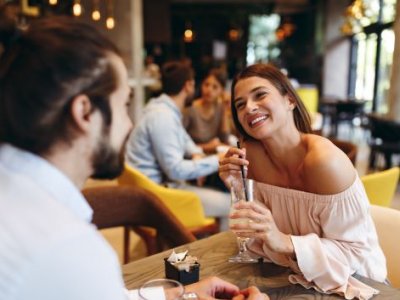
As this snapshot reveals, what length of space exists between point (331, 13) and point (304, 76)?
2.06 metres

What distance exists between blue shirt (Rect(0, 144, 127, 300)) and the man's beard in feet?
0.35

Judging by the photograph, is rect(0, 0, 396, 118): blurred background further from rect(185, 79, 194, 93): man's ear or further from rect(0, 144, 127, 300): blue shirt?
rect(0, 144, 127, 300): blue shirt

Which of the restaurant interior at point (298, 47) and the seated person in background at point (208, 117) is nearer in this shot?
the seated person in background at point (208, 117)

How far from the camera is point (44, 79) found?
683 millimetres

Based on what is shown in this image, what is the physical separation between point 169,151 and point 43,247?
210cm

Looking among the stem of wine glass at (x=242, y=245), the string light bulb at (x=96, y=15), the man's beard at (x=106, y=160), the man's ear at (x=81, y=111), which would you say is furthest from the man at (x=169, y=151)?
the string light bulb at (x=96, y=15)

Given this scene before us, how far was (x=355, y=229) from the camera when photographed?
1292 millimetres

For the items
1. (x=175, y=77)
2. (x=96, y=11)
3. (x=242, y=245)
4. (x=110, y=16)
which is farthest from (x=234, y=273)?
(x=110, y=16)

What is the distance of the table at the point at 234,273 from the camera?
1.19 m

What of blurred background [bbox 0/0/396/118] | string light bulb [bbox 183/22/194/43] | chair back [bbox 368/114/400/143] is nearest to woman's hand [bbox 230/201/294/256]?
chair back [bbox 368/114/400/143]

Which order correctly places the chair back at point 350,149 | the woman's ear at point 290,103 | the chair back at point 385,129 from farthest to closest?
1. the chair back at point 385,129
2. the chair back at point 350,149
3. the woman's ear at point 290,103

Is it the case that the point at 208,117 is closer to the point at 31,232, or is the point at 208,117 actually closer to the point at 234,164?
the point at 234,164

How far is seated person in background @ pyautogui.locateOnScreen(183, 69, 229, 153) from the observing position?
390 centimetres

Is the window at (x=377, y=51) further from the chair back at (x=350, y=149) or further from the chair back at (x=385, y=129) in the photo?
the chair back at (x=350, y=149)
